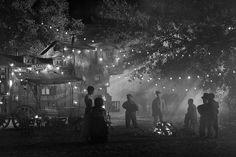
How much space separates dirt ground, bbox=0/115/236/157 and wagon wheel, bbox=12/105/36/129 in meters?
2.20

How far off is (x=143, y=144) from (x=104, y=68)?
23235 mm

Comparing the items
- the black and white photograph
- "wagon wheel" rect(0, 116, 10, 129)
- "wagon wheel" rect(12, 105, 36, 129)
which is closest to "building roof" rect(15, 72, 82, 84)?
the black and white photograph

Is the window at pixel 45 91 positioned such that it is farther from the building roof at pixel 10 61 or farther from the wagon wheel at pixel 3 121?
the wagon wheel at pixel 3 121

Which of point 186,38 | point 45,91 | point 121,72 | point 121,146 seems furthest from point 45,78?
point 121,72

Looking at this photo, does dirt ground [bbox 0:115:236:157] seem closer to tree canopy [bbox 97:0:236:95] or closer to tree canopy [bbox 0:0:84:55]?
tree canopy [bbox 97:0:236:95]

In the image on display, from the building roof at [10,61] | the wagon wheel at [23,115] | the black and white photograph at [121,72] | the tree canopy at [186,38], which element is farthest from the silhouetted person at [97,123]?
the tree canopy at [186,38]

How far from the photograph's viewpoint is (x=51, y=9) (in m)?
34.2

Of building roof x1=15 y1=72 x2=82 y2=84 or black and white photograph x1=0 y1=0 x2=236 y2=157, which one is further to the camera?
building roof x1=15 y1=72 x2=82 y2=84

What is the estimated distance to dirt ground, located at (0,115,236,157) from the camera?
1105 centimetres

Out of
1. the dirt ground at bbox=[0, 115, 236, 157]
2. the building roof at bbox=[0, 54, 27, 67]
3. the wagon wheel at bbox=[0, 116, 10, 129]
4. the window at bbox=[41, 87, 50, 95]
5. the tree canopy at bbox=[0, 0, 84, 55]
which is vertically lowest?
the dirt ground at bbox=[0, 115, 236, 157]

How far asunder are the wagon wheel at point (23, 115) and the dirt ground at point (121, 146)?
2.20 m

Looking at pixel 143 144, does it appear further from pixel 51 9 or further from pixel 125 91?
pixel 125 91

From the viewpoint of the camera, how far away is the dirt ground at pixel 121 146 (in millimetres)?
11055

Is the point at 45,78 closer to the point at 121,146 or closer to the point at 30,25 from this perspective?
the point at 121,146
